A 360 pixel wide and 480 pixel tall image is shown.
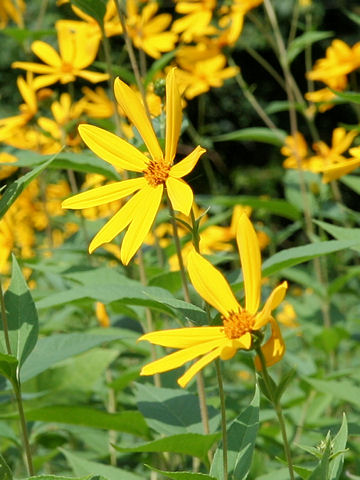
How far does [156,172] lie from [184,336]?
19 cm

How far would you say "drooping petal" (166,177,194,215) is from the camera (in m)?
0.75

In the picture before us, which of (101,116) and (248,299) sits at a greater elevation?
(101,116)

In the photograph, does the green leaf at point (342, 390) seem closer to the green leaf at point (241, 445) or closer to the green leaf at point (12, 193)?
the green leaf at point (241, 445)

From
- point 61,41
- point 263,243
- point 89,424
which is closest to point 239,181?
point 263,243

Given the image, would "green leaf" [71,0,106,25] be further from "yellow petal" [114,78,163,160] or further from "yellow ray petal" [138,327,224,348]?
"yellow ray petal" [138,327,224,348]

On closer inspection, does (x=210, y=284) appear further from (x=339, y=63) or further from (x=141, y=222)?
(x=339, y=63)

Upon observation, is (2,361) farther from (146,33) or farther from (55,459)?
(146,33)

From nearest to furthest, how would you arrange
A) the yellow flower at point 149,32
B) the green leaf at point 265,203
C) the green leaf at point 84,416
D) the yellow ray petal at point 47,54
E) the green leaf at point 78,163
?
the green leaf at point 84,416, the green leaf at point 78,163, the green leaf at point 265,203, the yellow ray petal at point 47,54, the yellow flower at point 149,32

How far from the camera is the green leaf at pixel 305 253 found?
991 millimetres

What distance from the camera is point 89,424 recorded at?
1.16 m

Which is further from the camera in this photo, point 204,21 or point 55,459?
point 204,21

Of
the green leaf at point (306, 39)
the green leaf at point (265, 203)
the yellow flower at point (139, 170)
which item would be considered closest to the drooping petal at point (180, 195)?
the yellow flower at point (139, 170)

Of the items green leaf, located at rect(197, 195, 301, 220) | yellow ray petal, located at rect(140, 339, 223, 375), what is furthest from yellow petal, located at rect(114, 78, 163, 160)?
green leaf, located at rect(197, 195, 301, 220)

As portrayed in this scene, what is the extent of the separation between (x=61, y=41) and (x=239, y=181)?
2940mm
